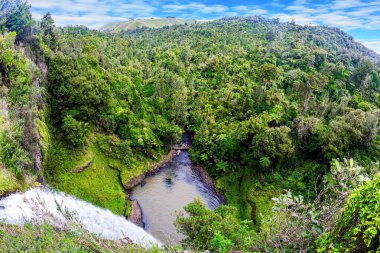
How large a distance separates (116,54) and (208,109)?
40656 mm

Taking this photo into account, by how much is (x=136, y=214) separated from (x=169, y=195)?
607 cm

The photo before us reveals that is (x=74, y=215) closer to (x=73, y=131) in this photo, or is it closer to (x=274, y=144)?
(x=73, y=131)

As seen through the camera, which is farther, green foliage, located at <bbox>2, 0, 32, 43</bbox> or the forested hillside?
green foliage, located at <bbox>2, 0, 32, 43</bbox>

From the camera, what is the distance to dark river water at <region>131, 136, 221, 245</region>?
3316cm

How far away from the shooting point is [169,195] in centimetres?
3931

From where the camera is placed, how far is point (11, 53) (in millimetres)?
29484

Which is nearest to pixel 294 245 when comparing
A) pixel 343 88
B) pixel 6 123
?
pixel 6 123

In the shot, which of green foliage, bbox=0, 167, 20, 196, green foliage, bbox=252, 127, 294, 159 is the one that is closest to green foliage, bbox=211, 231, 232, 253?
green foliage, bbox=0, 167, 20, 196

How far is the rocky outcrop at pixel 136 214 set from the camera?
33609 millimetres

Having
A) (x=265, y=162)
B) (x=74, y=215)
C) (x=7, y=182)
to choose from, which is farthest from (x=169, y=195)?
(x=7, y=182)

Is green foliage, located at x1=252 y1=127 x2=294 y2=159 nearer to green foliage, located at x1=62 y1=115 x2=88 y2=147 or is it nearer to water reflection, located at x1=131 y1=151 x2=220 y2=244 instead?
water reflection, located at x1=131 y1=151 x2=220 y2=244

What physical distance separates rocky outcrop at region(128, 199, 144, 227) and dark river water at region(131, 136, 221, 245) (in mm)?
547

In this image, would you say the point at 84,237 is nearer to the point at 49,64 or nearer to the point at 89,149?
the point at 89,149

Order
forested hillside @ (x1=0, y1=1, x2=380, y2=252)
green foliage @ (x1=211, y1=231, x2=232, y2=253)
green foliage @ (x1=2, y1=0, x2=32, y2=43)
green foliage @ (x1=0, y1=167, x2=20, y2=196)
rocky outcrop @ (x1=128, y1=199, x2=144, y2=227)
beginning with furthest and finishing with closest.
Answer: green foliage @ (x1=2, y1=0, x2=32, y2=43) < rocky outcrop @ (x1=128, y1=199, x2=144, y2=227) < forested hillside @ (x1=0, y1=1, x2=380, y2=252) < green foliage @ (x1=0, y1=167, x2=20, y2=196) < green foliage @ (x1=211, y1=231, x2=232, y2=253)
